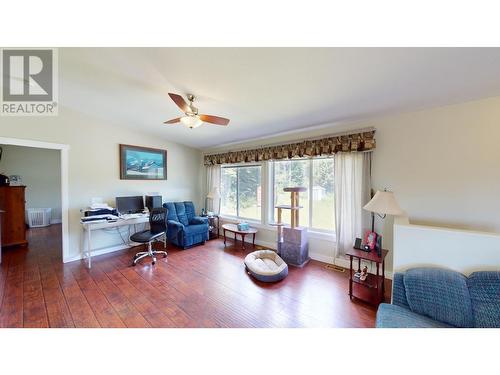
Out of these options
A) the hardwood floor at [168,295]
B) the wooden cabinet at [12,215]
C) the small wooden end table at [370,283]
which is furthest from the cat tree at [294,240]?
the wooden cabinet at [12,215]

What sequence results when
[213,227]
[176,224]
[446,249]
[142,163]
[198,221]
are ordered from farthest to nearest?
[213,227]
[198,221]
[142,163]
[176,224]
[446,249]

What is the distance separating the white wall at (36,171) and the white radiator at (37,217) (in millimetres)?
212

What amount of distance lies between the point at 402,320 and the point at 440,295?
311 mm

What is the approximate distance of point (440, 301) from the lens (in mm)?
1197

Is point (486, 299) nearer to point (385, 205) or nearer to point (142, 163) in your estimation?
point (385, 205)

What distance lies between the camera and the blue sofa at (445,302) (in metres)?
1.11

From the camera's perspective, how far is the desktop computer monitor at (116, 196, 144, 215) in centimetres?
338

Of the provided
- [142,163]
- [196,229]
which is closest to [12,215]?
[142,163]

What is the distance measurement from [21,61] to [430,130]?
4.44 metres

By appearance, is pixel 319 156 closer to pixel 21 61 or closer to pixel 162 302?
pixel 162 302

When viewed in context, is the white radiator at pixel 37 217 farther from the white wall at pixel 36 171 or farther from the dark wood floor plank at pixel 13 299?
the dark wood floor plank at pixel 13 299

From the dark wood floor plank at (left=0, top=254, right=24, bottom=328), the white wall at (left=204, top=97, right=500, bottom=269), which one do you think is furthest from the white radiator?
the white wall at (left=204, top=97, right=500, bottom=269)

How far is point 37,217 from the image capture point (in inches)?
198
